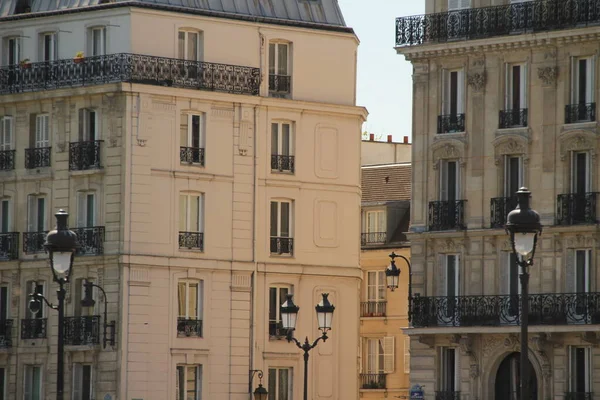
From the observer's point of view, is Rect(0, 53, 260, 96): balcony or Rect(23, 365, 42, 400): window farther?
Rect(23, 365, 42, 400): window

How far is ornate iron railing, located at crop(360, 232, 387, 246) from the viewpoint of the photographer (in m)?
79.7

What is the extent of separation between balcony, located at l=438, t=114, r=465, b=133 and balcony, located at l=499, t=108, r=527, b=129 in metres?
1.32

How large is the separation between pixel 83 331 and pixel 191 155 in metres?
6.56

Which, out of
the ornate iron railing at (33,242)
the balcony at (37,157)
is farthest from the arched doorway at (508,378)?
the balcony at (37,157)

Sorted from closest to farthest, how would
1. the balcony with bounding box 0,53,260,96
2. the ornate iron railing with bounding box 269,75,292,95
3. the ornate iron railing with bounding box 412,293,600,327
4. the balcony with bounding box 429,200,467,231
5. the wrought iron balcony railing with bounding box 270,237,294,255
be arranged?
the ornate iron railing with bounding box 412,293,600,327 < the balcony with bounding box 429,200,467,231 < the balcony with bounding box 0,53,260,96 < the wrought iron balcony railing with bounding box 270,237,294,255 < the ornate iron railing with bounding box 269,75,292,95

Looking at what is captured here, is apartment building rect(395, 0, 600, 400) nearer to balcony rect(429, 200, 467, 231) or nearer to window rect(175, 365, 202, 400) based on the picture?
balcony rect(429, 200, 467, 231)

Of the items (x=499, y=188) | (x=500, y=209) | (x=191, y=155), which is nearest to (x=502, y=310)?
(x=500, y=209)

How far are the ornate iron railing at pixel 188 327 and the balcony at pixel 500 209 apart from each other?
534 inches

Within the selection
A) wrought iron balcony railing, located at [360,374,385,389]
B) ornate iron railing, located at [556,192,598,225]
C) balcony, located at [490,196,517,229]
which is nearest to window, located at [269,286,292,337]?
wrought iron balcony railing, located at [360,374,385,389]

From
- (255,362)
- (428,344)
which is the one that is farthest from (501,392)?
(255,362)

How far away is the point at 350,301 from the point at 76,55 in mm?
12195

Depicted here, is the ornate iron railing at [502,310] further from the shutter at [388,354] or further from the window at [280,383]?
the shutter at [388,354]

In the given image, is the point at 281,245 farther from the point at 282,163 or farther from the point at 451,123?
the point at 451,123

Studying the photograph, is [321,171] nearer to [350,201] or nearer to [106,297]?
[350,201]
